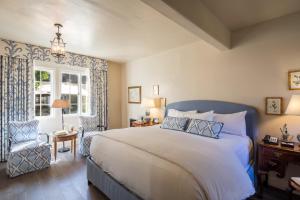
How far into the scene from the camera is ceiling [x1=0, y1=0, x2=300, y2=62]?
7.59 ft

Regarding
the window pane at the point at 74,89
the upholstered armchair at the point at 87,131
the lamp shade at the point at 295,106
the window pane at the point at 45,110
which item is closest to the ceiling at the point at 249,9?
the lamp shade at the point at 295,106

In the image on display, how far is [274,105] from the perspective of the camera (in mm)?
2691

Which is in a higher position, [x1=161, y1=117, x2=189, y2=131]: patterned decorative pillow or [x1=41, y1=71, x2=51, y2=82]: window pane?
[x1=41, y1=71, x2=51, y2=82]: window pane

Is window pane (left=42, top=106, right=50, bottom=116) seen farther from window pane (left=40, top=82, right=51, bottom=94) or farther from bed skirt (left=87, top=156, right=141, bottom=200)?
bed skirt (left=87, top=156, right=141, bottom=200)

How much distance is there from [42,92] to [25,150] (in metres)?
1.87

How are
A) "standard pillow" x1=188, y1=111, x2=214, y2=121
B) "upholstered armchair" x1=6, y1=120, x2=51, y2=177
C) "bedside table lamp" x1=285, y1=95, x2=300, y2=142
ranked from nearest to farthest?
"bedside table lamp" x1=285, y1=95, x2=300, y2=142, "upholstered armchair" x1=6, y1=120, x2=51, y2=177, "standard pillow" x1=188, y1=111, x2=214, y2=121

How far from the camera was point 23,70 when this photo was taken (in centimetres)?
393

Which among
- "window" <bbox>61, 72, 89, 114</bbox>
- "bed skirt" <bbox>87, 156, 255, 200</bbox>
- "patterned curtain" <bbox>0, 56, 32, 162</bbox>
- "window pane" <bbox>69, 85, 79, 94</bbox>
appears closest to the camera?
"bed skirt" <bbox>87, 156, 255, 200</bbox>

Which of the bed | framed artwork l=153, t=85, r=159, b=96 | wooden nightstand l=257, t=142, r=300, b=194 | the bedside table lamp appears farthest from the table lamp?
the bedside table lamp

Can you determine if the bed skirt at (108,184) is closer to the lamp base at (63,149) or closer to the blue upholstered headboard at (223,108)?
the blue upholstered headboard at (223,108)

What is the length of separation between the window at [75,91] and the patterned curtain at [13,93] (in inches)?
36.1

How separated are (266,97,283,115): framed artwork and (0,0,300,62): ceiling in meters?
1.30

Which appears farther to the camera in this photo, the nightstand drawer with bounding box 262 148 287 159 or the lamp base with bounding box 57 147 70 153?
the lamp base with bounding box 57 147 70 153

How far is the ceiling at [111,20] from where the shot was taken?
231 centimetres
